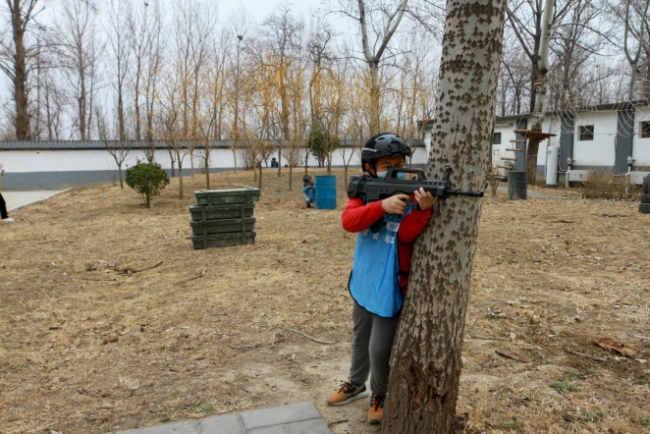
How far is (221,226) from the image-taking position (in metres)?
7.90

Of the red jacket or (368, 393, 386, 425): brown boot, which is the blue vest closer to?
the red jacket

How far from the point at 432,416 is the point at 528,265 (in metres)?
4.60

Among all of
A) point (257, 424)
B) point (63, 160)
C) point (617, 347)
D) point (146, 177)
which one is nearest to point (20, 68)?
point (63, 160)

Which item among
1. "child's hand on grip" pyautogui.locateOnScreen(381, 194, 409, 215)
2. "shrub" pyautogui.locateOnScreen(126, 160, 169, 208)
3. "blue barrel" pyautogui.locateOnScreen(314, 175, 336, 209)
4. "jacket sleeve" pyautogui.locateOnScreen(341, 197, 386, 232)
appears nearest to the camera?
"child's hand on grip" pyautogui.locateOnScreen(381, 194, 409, 215)

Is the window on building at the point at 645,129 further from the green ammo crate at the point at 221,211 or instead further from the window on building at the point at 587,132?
the green ammo crate at the point at 221,211

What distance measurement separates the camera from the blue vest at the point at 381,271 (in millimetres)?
2447

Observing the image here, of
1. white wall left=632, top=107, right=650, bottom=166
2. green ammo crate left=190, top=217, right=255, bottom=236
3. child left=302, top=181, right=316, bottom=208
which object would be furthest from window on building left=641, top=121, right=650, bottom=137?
green ammo crate left=190, top=217, right=255, bottom=236

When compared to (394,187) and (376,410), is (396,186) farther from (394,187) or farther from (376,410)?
(376,410)

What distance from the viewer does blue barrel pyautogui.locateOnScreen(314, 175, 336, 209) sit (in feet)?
42.8

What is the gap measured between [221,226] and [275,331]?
157 inches

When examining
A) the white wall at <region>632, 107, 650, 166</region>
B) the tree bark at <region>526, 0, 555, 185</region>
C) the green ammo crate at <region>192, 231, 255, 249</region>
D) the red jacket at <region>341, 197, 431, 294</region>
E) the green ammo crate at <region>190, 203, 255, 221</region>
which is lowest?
the green ammo crate at <region>192, 231, 255, 249</region>

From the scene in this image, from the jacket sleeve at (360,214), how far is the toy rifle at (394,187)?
0.05 metres

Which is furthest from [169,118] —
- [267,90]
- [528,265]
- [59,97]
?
[59,97]

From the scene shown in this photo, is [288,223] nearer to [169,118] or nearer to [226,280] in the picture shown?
[226,280]
